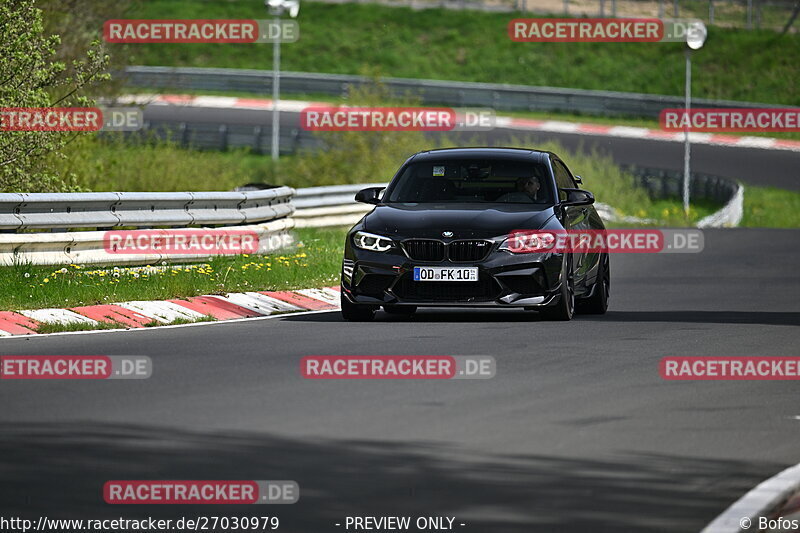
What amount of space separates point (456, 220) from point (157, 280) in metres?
3.65

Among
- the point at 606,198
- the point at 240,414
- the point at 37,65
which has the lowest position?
the point at 606,198

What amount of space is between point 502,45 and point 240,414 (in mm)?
56435

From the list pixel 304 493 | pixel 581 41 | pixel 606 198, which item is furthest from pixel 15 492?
pixel 581 41

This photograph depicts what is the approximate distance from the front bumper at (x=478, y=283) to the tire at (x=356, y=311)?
0.31 metres

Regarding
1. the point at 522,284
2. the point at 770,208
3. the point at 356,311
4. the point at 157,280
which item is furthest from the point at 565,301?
the point at 770,208

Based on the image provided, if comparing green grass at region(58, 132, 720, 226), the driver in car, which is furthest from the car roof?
green grass at region(58, 132, 720, 226)

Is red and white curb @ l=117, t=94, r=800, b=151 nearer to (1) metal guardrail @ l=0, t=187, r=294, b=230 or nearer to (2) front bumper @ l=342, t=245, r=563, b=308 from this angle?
(1) metal guardrail @ l=0, t=187, r=294, b=230

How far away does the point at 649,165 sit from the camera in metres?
44.1

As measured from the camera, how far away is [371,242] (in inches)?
583

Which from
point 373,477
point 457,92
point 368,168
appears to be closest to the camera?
point 373,477

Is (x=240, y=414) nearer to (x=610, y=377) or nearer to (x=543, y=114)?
(x=610, y=377)

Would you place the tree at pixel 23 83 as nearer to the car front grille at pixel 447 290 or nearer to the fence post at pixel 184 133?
the car front grille at pixel 447 290

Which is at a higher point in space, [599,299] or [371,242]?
[371,242]

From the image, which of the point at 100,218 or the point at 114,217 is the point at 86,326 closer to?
the point at 100,218
